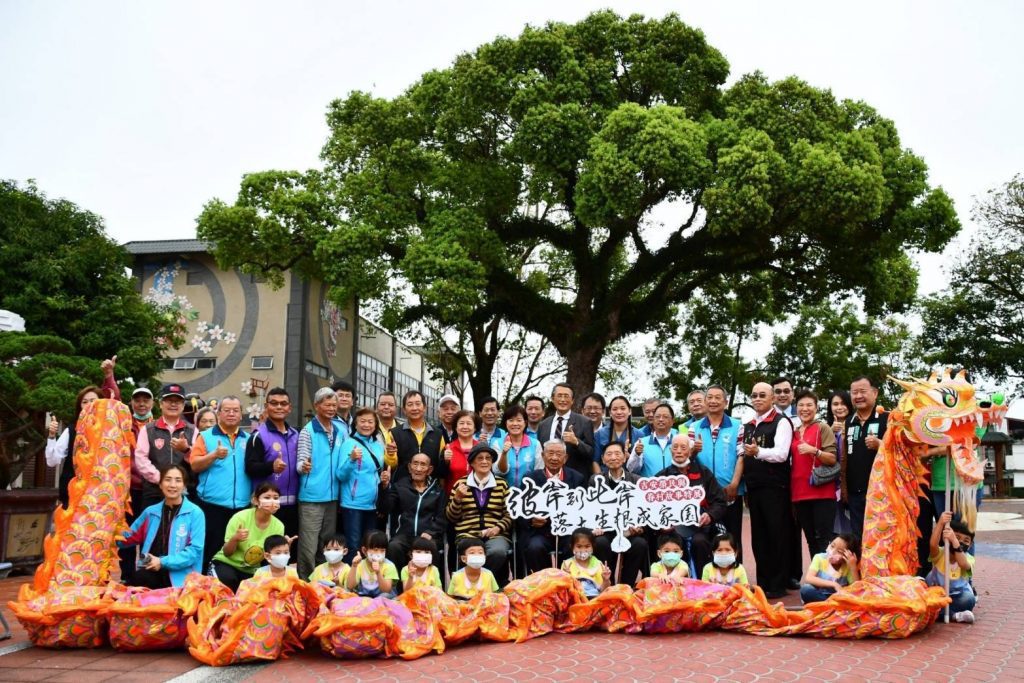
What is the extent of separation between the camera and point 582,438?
7656 millimetres

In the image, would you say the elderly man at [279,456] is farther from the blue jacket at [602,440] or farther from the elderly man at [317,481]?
the blue jacket at [602,440]

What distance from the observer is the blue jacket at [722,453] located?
7.42m

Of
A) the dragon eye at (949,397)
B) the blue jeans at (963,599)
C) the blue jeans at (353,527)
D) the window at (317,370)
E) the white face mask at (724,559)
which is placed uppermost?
the window at (317,370)

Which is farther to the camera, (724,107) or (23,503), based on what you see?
(724,107)

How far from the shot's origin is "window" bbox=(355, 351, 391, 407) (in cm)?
3155

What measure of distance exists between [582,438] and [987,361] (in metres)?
22.6

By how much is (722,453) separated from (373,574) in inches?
129

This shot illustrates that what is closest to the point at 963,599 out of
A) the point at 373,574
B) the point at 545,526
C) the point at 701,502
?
the point at 701,502

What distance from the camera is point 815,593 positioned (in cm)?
606

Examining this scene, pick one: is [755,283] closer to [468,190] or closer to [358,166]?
[468,190]

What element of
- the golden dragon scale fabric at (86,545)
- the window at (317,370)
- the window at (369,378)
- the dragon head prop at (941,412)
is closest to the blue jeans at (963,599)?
the dragon head prop at (941,412)

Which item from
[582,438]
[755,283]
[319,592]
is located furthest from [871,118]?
[319,592]

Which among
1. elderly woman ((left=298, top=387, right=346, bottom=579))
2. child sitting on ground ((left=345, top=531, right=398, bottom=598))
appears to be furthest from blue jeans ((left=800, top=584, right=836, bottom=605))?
elderly woman ((left=298, top=387, right=346, bottom=579))

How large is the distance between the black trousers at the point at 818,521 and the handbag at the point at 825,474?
0.16m
